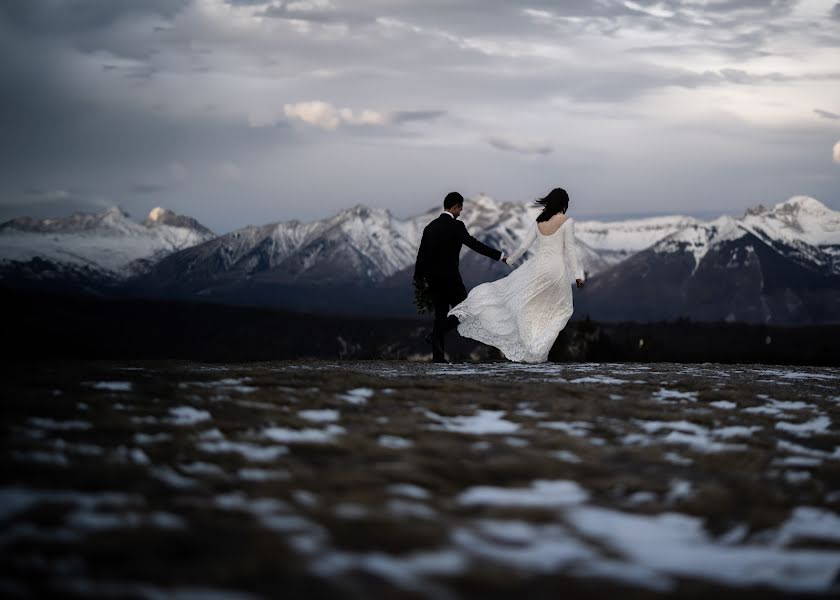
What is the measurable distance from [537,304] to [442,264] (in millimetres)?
2674

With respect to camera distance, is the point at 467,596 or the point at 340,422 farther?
the point at 340,422

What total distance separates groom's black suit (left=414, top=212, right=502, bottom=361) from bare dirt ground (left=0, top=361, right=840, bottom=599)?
31.9 feet

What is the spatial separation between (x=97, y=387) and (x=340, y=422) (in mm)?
3241

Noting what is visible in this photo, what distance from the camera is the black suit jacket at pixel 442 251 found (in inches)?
754

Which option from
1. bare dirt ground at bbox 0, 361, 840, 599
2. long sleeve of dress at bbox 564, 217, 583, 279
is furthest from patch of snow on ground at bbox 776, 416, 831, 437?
long sleeve of dress at bbox 564, 217, 583, 279

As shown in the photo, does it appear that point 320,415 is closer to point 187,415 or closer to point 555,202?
point 187,415

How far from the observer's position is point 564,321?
18.4 metres

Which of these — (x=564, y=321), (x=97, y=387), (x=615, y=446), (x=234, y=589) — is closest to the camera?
(x=234, y=589)

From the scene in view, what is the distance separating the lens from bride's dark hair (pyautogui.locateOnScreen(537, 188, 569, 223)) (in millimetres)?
18205

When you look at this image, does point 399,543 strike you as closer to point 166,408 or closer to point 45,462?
point 45,462

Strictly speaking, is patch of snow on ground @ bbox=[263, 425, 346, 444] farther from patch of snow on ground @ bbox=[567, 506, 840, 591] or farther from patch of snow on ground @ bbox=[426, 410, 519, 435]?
patch of snow on ground @ bbox=[567, 506, 840, 591]

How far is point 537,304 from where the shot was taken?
18.5 meters

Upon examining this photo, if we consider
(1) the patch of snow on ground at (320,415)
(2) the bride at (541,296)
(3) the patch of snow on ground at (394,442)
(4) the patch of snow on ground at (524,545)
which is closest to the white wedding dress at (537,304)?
(2) the bride at (541,296)

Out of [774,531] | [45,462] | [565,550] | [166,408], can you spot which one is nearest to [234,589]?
[565,550]
